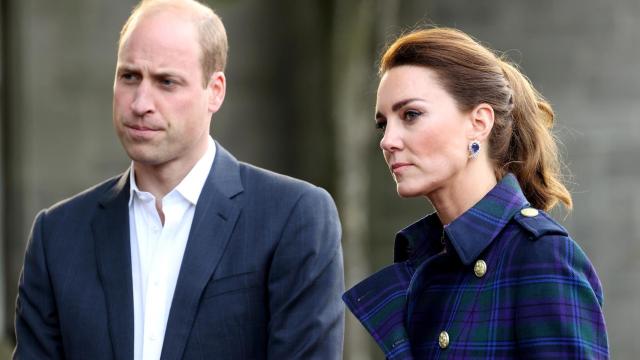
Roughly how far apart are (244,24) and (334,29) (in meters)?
0.55

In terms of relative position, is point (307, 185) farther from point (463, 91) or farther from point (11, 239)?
point (11, 239)

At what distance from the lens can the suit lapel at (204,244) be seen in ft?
12.4

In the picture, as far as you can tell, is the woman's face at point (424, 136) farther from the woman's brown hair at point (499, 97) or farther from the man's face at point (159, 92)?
the man's face at point (159, 92)

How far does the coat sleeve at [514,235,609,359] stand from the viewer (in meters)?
3.00

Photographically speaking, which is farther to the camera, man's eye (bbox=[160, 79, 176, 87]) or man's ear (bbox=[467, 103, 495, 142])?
man's eye (bbox=[160, 79, 176, 87])

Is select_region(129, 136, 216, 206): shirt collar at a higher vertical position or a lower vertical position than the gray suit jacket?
higher

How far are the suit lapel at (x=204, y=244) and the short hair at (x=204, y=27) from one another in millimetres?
287

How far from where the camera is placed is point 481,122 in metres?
→ 3.31

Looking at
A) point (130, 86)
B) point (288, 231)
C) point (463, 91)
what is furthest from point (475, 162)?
→ point (130, 86)

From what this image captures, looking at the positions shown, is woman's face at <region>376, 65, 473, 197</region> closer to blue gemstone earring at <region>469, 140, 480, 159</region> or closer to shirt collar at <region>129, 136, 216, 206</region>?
blue gemstone earring at <region>469, 140, 480, 159</region>

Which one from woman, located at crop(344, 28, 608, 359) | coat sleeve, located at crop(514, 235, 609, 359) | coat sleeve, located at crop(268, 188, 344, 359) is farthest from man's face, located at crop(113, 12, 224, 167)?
coat sleeve, located at crop(514, 235, 609, 359)

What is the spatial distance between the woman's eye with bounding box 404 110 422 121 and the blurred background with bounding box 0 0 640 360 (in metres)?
4.22

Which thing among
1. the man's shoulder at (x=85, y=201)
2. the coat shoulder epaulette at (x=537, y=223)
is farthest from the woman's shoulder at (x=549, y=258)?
the man's shoulder at (x=85, y=201)

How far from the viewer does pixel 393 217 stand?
8.03 meters
